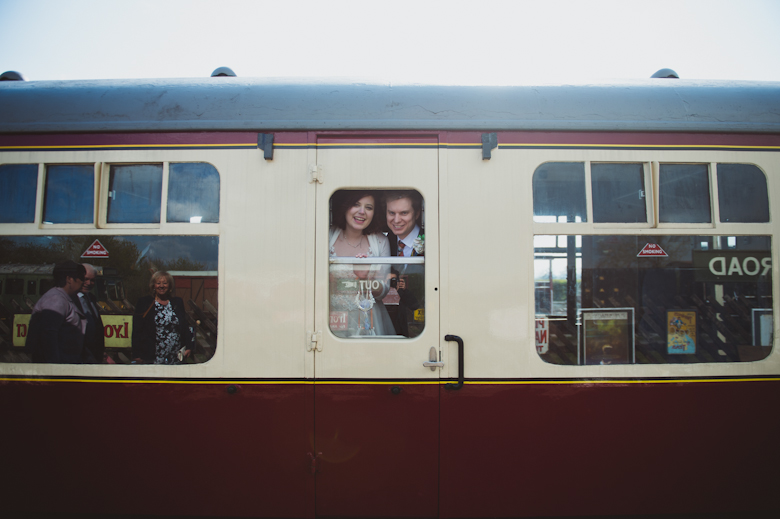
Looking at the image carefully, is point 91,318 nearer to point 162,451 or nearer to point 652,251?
point 162,451

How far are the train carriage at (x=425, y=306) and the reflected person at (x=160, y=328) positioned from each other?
0.11m

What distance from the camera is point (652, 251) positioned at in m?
1.95

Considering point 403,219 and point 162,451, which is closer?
point 162,451

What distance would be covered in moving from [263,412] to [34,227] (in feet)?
5.77

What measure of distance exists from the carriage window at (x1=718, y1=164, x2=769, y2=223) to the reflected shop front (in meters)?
3.07

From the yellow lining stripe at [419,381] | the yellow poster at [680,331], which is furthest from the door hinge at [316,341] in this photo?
the yellow poster at [680,331]

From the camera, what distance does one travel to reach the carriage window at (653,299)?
194 centimetres

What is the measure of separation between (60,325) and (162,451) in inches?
38.7

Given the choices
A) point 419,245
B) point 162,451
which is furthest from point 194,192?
point 162,451

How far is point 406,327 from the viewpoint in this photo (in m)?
1.95

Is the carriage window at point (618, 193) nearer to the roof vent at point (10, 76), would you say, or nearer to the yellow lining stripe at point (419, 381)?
the yellow lining stripe at point (419, 381)

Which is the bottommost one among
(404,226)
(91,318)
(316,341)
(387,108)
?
(316,341)

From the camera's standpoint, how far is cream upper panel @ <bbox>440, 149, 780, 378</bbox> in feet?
6.25

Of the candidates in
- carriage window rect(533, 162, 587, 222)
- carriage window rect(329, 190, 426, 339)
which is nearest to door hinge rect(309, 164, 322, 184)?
carriage window rect(329, 190, 426, 339)
